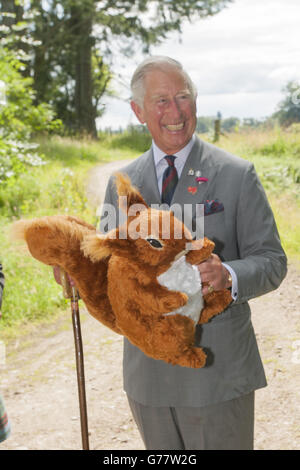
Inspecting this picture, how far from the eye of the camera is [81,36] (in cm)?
1012

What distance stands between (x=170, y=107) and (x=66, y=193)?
496cm

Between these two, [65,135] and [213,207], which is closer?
[213,207]

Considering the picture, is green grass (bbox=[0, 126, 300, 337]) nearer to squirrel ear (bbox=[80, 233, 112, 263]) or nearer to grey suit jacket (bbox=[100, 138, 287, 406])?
squirrel ear (bbox=[80, 233, 112, 263])

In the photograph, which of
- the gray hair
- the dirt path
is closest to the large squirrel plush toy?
the gray hair

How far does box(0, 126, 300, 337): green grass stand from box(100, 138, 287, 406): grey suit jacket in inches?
19.1

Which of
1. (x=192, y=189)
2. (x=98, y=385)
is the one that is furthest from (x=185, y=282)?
(x=98, y=385)

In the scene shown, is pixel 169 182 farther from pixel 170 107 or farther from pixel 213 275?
pixel 213 275

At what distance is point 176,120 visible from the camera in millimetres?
1279

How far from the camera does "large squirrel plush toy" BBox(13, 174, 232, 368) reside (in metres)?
1.00

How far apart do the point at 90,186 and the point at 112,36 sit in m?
4.60

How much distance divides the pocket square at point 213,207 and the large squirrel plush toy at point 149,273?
0.21 metres

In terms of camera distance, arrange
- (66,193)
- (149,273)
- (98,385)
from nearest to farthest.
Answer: (149,273)
(98,385)
(66,193)

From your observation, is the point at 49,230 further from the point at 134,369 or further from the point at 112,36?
the point at 112,36

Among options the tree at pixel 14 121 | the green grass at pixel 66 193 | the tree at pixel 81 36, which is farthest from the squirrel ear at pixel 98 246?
the tree at pixel 81 36
